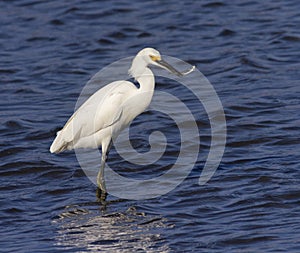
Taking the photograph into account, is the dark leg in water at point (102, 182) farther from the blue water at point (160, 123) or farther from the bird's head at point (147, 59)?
the bird's head at point (147, 59)

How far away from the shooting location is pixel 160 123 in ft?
38.1

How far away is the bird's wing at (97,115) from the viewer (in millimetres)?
9297

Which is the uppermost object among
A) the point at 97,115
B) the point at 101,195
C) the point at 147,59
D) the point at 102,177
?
the point at 147,59

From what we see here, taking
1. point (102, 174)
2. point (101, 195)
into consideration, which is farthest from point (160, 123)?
point (101, 195)

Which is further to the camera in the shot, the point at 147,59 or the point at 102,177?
the point at 102,177

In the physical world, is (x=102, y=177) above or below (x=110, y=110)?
below

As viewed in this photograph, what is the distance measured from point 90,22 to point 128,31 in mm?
1014

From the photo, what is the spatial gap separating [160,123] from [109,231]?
352cm

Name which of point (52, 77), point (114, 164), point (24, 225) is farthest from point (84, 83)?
point (24, 225)

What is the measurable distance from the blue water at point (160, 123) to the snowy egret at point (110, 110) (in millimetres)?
494

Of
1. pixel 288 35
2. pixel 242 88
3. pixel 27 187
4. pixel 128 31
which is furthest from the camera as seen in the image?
pixel 128 31

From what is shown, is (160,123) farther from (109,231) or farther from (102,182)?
(109,231)

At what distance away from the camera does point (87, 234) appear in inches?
323

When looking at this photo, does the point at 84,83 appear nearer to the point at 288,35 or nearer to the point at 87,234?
the point at 288,35
